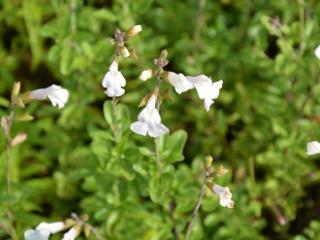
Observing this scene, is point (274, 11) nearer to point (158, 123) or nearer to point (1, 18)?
point (1, 18)

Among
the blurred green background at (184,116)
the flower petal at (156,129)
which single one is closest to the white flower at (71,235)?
the blurred green background at (184,116)

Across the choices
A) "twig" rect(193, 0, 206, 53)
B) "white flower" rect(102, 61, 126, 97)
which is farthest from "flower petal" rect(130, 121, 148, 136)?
"twig" rect(193, 0, 206, 53)

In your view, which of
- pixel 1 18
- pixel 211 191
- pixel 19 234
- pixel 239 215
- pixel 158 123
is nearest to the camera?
pixel 158 123

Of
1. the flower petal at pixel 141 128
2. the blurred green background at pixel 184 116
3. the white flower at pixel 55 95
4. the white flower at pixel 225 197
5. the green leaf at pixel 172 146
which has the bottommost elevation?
the blurred green background at pixel 184 116

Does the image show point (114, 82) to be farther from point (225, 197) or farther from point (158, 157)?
point (225, 197)

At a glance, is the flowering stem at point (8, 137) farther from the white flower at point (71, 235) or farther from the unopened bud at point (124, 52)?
the unopened bud at point (124, 52)

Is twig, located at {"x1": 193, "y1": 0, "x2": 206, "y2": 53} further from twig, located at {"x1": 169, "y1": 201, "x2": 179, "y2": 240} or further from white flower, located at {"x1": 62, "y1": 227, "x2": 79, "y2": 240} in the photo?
white flower, located at {"x1": 62, "y1": 227, "x2": 79, "y2": 240}

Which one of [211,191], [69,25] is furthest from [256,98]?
[211,191]
